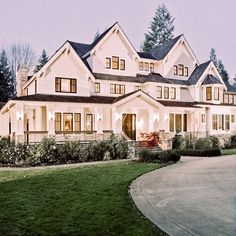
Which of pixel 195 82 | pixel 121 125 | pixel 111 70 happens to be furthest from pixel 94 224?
pixel 195 82

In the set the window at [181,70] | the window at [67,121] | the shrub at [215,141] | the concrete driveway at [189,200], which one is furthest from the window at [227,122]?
the concrete driveway at [189,200]

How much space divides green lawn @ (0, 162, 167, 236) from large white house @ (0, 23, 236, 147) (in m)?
11.7

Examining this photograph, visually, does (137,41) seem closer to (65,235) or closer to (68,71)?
(68,71)

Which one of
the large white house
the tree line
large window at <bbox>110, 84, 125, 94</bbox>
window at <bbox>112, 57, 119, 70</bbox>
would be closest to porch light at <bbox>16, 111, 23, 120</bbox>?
the large white house

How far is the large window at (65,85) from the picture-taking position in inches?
1054

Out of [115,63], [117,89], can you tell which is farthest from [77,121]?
[115,63]

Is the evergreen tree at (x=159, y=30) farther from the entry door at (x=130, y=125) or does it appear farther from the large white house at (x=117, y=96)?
the entry door at (x=130, y=125)

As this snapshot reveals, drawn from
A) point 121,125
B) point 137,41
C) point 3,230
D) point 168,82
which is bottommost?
Result: point 3,230

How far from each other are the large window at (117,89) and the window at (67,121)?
5.08m

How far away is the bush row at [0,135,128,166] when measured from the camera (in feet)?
60.1

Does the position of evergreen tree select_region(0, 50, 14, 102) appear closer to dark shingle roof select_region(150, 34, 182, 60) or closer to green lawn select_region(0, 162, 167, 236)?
dark shingle roof select_region(150, 34, 182, 60)

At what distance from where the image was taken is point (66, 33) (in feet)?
275

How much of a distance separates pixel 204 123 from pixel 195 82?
457 centimetres

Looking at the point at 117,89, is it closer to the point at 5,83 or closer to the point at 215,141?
the point at 215,141
